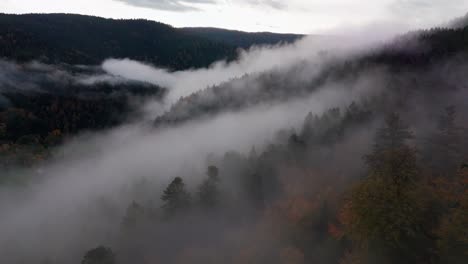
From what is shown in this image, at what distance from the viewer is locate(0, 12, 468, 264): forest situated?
30.7 m

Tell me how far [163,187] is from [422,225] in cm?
6617

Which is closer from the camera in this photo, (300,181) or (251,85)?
(300,181)

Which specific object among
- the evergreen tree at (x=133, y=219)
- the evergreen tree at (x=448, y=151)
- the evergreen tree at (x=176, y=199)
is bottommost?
the evergreen tree at (x=133, y=219)

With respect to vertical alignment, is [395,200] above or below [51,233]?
above

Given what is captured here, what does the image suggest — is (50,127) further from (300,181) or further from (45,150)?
(300,181)

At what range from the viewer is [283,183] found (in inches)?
2628

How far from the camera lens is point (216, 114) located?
17238 cm

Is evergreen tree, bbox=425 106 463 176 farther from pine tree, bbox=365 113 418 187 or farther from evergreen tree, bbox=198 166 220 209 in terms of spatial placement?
evergreen tree, bbox=198 166 220 209

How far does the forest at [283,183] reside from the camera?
3069 centimetres

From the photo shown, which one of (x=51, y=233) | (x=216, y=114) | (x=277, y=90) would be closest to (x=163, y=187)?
(x=51, y=233)

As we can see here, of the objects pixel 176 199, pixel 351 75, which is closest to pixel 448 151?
pixel 176 199

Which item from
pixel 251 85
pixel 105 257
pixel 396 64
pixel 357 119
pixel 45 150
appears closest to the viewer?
pixel 105 257

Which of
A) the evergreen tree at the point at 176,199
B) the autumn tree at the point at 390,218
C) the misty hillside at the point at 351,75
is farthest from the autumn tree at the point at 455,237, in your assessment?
the misty hillside at the point at 351,75

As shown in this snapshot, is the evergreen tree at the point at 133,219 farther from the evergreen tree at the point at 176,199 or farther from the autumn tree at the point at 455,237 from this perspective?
the autumn tree at the point at 455,237
